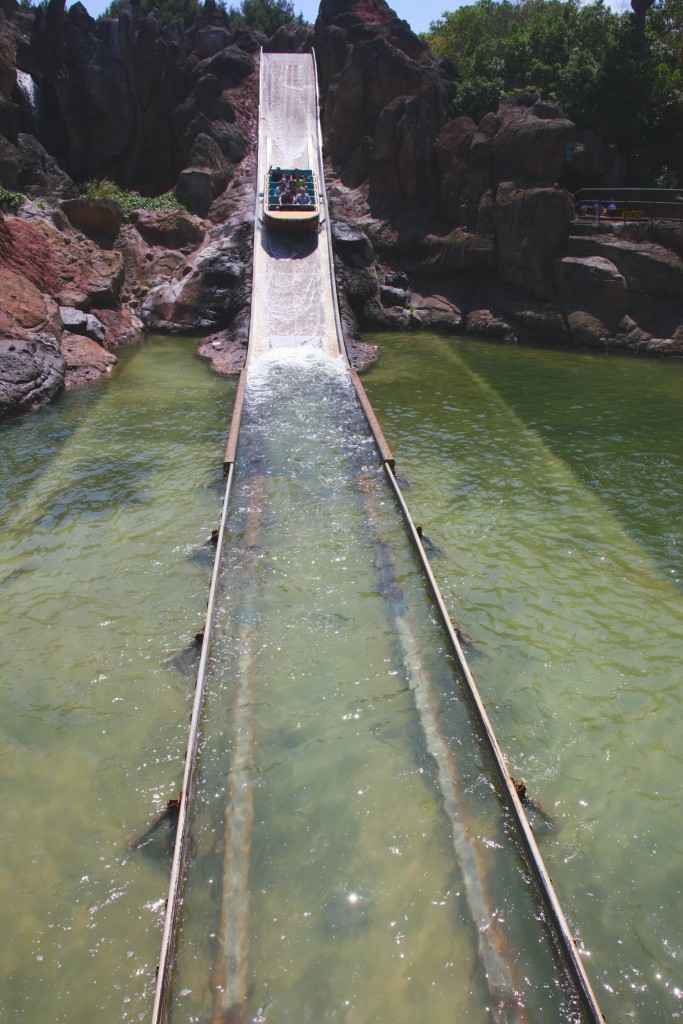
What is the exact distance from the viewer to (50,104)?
83.1 feet

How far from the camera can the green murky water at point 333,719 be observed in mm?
3559

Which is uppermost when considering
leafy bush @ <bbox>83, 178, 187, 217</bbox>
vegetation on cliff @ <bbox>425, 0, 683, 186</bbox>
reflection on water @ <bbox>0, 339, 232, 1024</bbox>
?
vegetation on cliff @ <bbox>425, 0, 683, 186</bbox>

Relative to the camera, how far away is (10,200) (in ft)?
55.5

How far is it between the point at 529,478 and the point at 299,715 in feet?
19.0

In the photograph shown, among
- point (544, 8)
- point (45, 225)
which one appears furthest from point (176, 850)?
point (544, 8)

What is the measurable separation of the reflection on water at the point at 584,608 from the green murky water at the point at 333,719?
0.08ft

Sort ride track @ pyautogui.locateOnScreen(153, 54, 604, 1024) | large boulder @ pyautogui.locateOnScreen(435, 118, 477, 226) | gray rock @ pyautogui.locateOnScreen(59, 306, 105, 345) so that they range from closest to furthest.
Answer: ride track @ pyautogui.locateOnScreen(153, 54, 604, 1024), gray rock @ pyautogui.locateOnScreen(59, 306, 105, 345), large boulder @ pyautogui.locateOnScreen(435, 118, 477, 226)

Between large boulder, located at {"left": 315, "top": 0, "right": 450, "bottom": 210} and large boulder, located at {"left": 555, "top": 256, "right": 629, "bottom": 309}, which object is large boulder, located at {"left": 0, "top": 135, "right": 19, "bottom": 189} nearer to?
large boulder, located at {"left": 315, "top": 0, "right": 450, "bottom": 210}

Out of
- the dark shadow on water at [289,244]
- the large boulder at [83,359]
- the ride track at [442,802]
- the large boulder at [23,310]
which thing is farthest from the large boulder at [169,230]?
the ride track at [442,802]

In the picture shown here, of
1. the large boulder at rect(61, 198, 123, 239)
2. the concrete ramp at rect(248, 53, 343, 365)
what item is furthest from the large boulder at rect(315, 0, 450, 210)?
the large boulder at rect(61, 198, 123, 239)

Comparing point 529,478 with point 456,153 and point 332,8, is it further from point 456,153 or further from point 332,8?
point 332,8

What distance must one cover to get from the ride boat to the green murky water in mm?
10341

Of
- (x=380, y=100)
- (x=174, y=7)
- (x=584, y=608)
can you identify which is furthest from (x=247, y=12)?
(x=584, y=608)

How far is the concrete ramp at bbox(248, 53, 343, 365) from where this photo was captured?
14992mm
